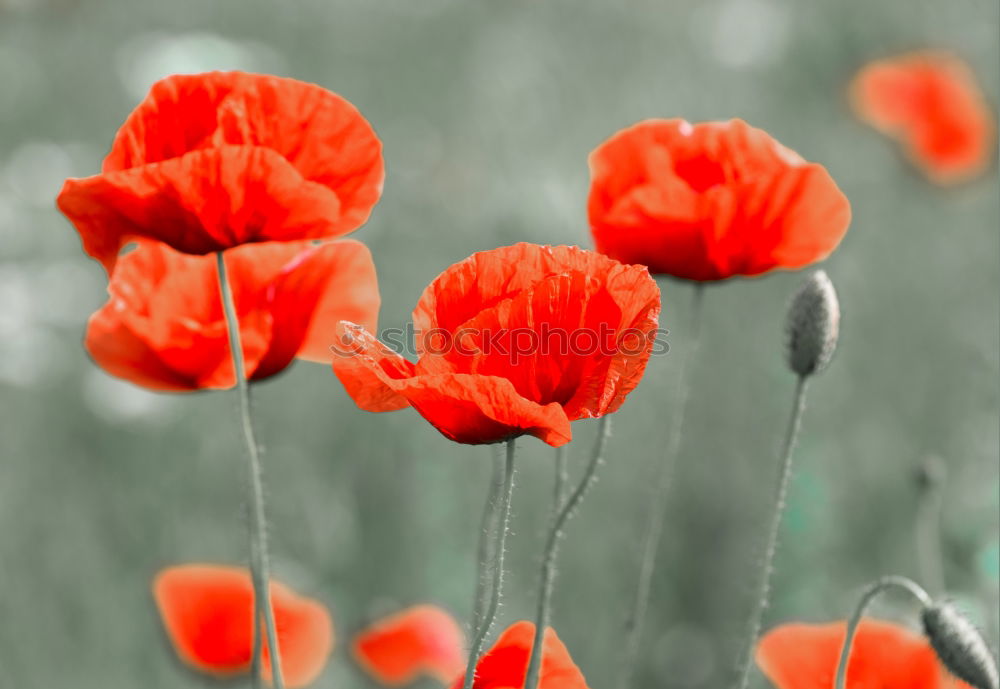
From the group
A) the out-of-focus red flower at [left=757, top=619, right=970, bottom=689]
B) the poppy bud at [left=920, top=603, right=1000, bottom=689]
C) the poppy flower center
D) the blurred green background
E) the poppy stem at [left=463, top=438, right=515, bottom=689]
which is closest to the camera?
the poppy stem at [left=463, top=438, right=515, bottom=689]

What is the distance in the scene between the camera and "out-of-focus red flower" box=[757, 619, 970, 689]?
32.6 inches

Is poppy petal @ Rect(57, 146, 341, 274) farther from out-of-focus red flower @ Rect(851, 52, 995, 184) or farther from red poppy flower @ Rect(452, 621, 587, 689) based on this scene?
out-of-focus red flower @ Rect(851, 52, 995, 184)

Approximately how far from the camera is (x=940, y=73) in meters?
3.24

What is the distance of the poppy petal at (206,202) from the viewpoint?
741 mm

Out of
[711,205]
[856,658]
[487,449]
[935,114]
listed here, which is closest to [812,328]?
[711,205]

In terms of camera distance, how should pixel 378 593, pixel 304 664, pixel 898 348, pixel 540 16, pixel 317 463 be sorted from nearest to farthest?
pixel 304 664, pixel 378 593, pixel 317 463, pixel 898 348, pixel 540 16

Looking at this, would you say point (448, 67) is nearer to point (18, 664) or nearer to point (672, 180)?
point (18, 664)

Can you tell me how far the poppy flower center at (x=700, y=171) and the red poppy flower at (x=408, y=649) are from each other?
0.65m

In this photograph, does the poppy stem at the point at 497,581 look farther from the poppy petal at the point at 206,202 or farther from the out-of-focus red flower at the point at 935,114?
the out-of-focus red flower at the point at 935,114

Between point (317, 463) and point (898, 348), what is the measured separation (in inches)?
56.7

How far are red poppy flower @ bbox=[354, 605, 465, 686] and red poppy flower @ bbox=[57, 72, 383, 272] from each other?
692mm

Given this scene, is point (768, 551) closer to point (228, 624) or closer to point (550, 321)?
point (550, 321)

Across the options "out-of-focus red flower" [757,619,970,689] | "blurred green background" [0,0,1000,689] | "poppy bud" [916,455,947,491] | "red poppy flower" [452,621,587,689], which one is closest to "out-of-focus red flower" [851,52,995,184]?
"blurred green background" [0,0,1000,689]

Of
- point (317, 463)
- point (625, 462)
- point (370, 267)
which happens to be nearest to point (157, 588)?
point (370, 267)
